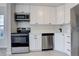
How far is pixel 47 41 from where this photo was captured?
5.81 metres

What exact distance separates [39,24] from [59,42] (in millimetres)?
1221

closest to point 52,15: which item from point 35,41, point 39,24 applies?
point 39,24

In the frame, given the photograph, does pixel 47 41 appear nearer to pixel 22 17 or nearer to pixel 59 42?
pixel 59 42

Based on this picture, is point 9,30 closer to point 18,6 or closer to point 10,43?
point 10,43

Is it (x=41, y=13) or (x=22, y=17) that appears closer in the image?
(x=22, y=17)

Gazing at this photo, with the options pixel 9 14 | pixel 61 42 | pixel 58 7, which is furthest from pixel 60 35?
pixel 9 14

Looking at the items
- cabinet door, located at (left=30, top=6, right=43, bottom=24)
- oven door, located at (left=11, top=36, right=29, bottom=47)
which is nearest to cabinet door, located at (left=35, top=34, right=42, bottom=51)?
oven door, located at (left=11, top=36, right=29, bottom=47)

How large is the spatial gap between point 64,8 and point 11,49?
2662 mm

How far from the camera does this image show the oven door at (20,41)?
5129 mm

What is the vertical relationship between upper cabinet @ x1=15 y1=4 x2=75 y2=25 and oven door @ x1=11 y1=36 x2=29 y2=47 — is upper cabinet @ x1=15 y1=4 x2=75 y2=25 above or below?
above

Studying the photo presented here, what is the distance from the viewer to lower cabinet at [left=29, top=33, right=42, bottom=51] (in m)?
5.68

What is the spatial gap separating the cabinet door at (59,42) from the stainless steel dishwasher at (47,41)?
229mm

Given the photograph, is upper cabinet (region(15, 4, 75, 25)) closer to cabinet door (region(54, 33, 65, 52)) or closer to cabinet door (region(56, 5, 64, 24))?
cabinet door (region(56, 5, 64, 24))

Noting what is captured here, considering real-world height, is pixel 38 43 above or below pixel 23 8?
below
